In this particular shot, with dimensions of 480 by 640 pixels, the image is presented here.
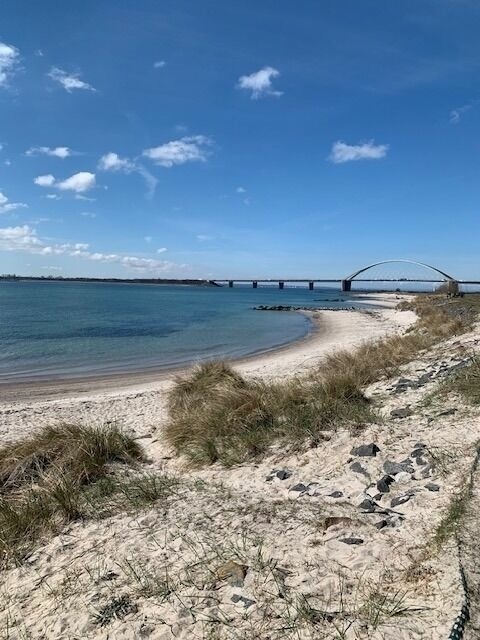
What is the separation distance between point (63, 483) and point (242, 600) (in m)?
3.29

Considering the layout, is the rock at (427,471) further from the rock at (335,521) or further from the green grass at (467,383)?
the green grass at (467,383)

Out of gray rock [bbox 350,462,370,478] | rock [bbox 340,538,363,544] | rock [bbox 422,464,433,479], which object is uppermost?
rock [bbox 422,464,433,479]

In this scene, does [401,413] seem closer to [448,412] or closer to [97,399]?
[448,412]

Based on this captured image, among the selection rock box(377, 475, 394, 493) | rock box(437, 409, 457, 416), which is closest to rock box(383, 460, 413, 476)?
rock box(377, 475, 394, 493)

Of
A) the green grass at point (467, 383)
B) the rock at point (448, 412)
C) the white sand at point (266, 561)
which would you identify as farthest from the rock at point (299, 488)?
the green grass at point (467, 383)

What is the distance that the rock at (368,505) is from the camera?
4752 mm

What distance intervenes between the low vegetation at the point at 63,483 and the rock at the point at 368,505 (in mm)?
2372

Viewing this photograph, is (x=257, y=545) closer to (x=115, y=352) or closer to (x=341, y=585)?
(x=341, y=585)

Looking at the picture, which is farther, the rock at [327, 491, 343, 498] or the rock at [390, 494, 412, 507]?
the rock at [327, 491, 343, 498]

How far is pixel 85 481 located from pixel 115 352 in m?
21.5

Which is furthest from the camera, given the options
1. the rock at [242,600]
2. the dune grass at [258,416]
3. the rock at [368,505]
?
the dune grass at [258,416]

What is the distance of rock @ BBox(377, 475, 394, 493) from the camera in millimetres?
5227

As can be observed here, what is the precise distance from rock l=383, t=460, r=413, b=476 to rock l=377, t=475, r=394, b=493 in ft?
0.51

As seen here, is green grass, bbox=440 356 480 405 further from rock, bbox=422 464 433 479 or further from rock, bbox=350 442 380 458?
rock, bbox=422 464 433 479
